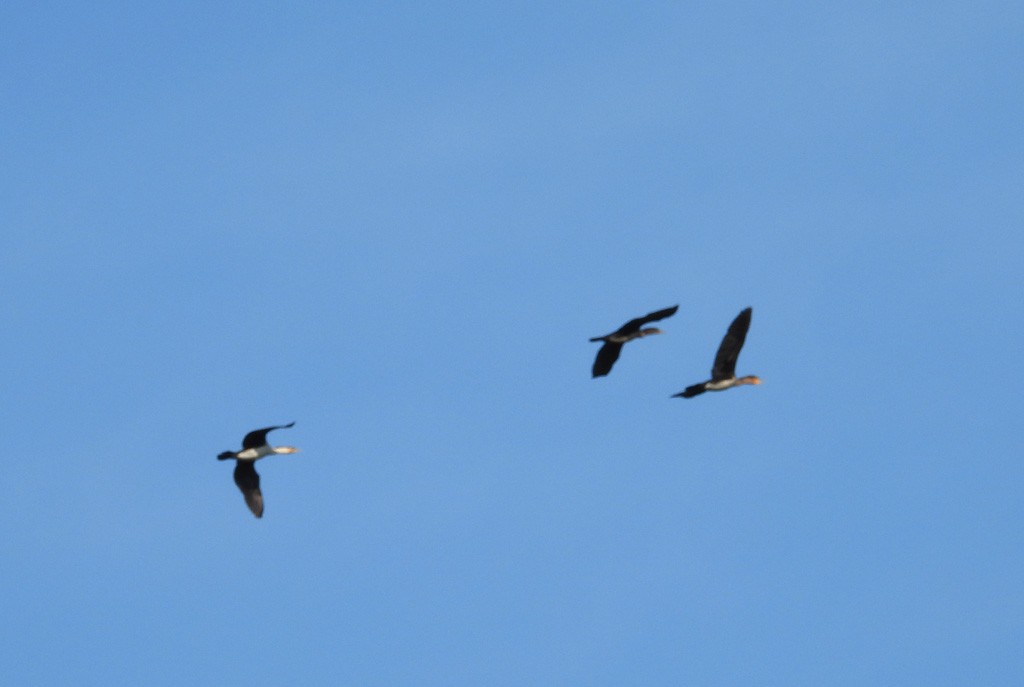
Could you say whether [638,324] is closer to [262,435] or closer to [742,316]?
[742,316]

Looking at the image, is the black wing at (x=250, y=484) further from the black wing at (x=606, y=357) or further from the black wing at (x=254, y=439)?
the black wing at (x=606, y=357)

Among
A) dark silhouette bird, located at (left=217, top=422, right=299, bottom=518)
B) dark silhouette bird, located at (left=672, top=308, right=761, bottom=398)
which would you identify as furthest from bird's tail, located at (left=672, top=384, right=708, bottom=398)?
dark silhouette bird, located at (left=217, top=422, right=299, bottom=518)

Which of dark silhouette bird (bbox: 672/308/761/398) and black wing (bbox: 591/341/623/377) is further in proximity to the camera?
black wing (bbox: 591/341/623/377)

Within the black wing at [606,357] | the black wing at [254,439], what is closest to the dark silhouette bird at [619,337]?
the black wing at [606,357]

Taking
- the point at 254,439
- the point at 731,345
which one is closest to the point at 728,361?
the point at 731,345

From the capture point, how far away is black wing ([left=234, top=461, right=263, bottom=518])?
6781 cm

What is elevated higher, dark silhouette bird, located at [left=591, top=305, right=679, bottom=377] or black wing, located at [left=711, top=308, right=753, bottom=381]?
dark silhouette bird, located at [left=591, top=305, right=679, bottom=377]

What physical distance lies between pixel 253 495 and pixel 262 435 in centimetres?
154

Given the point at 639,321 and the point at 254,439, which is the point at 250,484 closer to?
the point at 254,439

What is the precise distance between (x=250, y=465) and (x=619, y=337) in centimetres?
996

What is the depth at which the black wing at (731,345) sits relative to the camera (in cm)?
6712

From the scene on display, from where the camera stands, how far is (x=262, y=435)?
224 feet

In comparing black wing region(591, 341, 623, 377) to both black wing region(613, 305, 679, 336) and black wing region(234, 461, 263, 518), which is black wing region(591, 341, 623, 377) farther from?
black wing region(234, 461, 263, 518)

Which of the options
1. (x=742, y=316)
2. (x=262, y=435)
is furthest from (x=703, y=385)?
(x=262, y=435)
